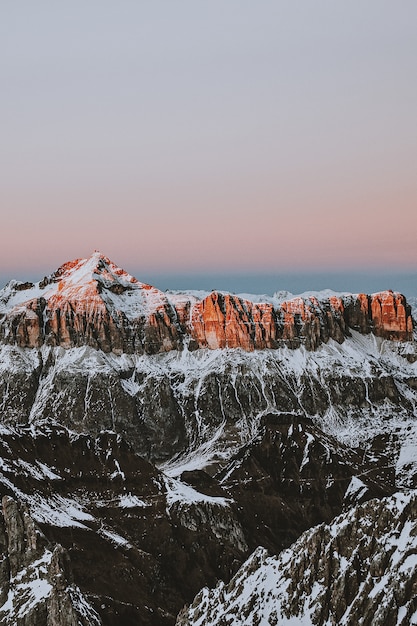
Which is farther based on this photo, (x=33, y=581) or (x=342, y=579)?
(x=33, y=581)

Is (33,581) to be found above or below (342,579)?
below

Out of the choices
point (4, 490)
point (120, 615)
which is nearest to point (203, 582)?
point (120, 615)

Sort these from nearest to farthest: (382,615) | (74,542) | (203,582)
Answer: (382,615), (74,542), (203,582)

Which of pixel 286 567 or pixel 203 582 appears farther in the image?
pixel 203 582

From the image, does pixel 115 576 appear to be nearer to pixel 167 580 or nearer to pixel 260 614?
pixel 167 580

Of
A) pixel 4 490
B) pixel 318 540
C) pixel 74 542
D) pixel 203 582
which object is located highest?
pixel 318 540
